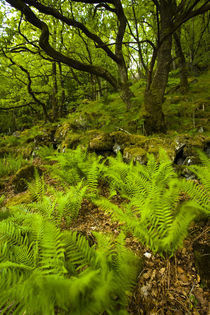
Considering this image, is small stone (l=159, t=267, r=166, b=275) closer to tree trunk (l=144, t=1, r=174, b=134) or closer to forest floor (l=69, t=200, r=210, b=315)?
forest floor (l=69, t=200, r=210, b=315)

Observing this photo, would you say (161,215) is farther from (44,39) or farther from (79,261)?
(44,39)

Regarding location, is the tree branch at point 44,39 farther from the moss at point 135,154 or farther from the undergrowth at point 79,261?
the undergrowth at point 79,261

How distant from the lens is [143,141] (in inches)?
142

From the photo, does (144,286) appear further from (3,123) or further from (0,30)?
(3,123)

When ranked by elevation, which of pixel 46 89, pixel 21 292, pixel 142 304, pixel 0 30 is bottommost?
pixel 142 304

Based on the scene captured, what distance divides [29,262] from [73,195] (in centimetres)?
117

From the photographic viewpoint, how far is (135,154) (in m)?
3.34

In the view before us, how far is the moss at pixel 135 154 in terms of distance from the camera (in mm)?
3240

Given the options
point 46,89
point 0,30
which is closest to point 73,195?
point 0,30

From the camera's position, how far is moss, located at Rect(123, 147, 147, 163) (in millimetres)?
3240

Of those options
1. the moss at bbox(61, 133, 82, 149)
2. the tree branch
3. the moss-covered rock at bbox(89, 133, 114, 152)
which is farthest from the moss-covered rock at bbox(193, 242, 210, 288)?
the tree branch

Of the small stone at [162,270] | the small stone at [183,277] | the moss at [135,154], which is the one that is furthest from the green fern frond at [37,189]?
the small stone at [183,277]

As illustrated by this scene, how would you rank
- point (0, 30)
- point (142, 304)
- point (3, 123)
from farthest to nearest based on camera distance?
1. point (3, 123)
2. point (0, 30)
3. point (142, 304)

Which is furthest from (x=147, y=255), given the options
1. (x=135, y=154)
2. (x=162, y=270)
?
(x=135, y=154)
